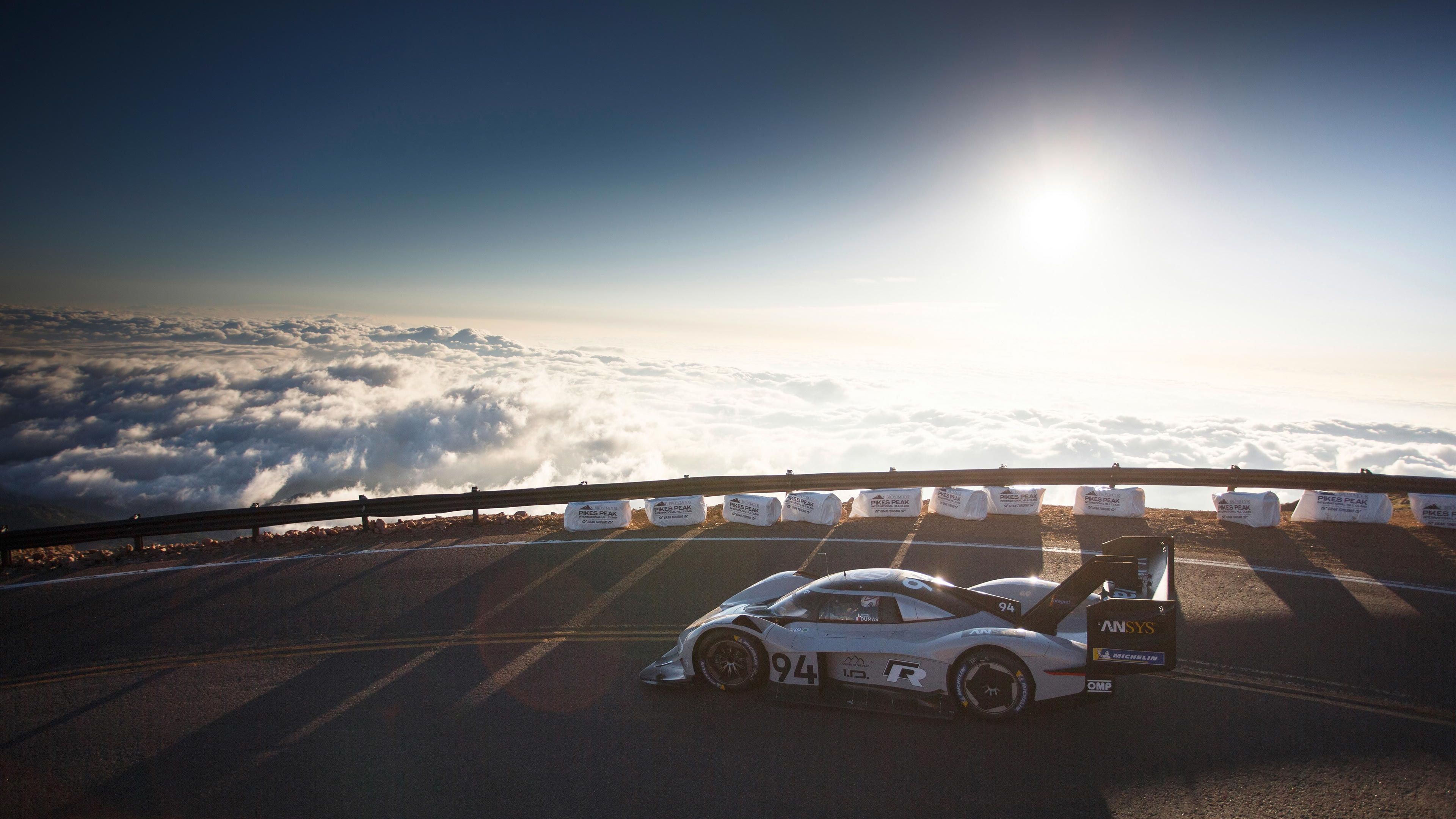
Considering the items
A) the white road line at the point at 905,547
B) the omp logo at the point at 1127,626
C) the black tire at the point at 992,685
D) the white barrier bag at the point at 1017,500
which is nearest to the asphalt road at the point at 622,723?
the black tire at the point at 992,685

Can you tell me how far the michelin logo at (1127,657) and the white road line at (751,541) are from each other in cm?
651

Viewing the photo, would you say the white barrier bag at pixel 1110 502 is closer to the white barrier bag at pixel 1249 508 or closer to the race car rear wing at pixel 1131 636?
the white barrier bag at pixel 1249 508

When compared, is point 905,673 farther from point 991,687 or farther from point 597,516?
point 597,516

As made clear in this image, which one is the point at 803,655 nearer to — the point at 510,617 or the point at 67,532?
the point at 510,617

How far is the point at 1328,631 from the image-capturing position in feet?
28.0

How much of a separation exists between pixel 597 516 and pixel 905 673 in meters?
9.85

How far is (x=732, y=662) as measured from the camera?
24.9 feet

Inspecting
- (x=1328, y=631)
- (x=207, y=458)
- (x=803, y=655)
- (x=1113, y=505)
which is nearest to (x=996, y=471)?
(x=1113, y=505)

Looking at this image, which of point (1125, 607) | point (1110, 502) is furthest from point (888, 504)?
point (1125, 607)

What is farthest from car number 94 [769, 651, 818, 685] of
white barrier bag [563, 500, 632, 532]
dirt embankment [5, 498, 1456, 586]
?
white barrier bag [563, 500, 632, 532]

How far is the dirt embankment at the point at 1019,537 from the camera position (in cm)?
1136

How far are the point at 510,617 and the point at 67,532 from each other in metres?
11.6

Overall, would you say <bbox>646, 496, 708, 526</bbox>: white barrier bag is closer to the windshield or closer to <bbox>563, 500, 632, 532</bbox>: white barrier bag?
<bbox>563, 500, 632, 532</bbox>: white barrier bag

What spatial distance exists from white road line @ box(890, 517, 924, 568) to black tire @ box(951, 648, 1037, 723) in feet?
15.8
